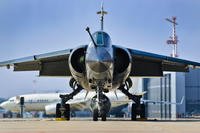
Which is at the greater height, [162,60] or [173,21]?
[173,21]

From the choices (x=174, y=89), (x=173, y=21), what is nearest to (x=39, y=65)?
(x=174, y=89)

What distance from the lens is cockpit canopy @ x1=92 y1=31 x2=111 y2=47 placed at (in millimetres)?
19141

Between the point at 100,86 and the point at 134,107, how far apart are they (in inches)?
136

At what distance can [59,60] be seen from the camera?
23.1m

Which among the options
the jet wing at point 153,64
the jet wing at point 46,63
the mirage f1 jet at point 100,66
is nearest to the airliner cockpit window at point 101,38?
the mirage f1 jet at point 100,66

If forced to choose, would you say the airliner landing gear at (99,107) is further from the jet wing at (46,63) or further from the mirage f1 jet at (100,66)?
the jet wing at (46,63)

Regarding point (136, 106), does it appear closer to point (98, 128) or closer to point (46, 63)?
point (46, 63)

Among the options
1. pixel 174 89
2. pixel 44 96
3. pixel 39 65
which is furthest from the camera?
pixel 174 89

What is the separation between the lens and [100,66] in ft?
61.2

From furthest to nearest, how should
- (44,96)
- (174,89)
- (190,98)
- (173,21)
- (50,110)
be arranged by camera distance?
(173,21)
(190,98)
(174,89)
(44,96)
(50,110)

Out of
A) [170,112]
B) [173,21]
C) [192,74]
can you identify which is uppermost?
[173,21]

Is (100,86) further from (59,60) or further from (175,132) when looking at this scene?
(175,132)

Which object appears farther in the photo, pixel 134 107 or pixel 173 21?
pixel 173 21

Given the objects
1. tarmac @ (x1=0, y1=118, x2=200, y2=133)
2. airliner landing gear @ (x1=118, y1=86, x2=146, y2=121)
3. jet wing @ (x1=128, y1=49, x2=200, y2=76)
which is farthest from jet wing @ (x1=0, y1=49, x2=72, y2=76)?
tarmac @ (x1=0, y1=118, x2=200, y2=133)
